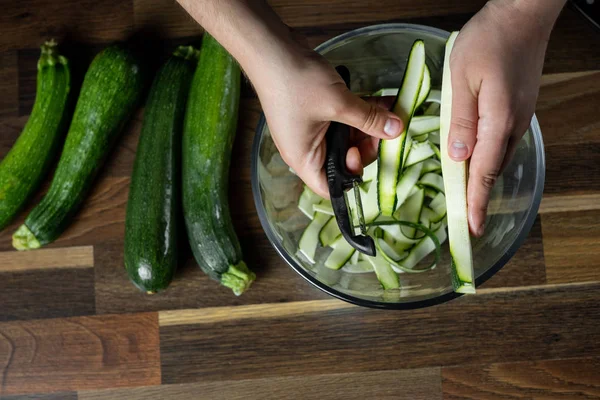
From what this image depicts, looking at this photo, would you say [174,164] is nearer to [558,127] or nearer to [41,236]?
[41,236]

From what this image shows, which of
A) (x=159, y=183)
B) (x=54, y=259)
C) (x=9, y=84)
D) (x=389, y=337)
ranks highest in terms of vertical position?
(x=9, y=84)

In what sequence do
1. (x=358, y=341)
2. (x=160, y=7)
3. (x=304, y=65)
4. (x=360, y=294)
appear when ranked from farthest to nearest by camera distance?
(x=160, y=7) < (x=358, y=341) < (x=360, y=294) < (x=304, y=65)

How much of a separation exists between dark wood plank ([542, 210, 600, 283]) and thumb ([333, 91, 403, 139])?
1.81 ft

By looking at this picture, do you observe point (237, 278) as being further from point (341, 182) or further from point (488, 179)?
point (488, 179)

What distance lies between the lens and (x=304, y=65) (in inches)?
41.6

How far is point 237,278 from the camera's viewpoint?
139cm

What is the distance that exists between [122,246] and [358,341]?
60 centimetres

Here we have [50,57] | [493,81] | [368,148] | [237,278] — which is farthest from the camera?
[50,57]

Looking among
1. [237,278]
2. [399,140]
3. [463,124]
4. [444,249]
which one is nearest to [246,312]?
[237,278]

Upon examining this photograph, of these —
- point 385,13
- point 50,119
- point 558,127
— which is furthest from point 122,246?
point 558,127

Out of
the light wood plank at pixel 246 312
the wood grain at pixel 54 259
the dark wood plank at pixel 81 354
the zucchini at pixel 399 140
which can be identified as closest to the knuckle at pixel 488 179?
the zucchini at pixel 399 140

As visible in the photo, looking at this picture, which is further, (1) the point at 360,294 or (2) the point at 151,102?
(2) the point at 151,102

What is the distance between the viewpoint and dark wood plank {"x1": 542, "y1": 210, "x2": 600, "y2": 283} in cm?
143

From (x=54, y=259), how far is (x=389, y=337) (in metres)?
0.81
